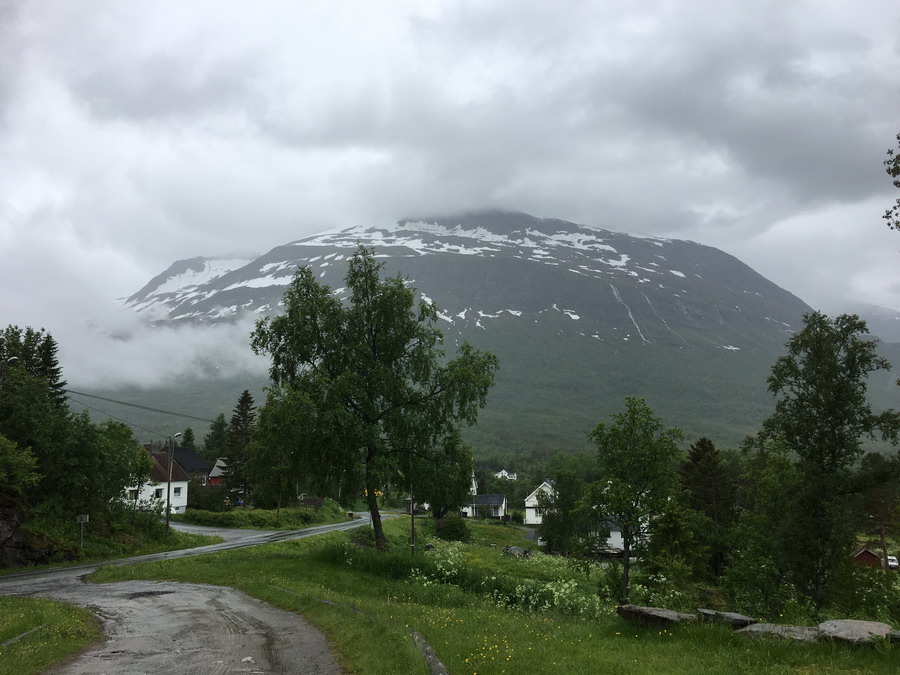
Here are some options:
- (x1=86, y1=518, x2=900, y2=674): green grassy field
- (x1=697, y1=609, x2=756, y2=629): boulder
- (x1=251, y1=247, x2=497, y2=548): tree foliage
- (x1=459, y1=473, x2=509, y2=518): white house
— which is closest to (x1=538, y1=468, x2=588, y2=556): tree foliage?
(x1=251, y1=247, x2=497, y2=548): tree foliage

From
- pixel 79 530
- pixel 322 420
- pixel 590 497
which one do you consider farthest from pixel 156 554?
pixel 590 497

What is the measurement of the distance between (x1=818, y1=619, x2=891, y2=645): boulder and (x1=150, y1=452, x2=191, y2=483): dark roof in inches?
3484

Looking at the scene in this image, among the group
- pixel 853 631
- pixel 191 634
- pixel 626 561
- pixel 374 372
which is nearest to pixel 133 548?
pixel 374 372

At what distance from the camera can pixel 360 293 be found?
32.5 m

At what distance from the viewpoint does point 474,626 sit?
13.5m

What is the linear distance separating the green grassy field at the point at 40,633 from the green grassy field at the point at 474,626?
539 centimetres

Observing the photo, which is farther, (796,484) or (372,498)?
(796,484)

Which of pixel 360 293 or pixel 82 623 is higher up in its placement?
pixel 360 293

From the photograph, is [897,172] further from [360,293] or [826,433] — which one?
[360,293]

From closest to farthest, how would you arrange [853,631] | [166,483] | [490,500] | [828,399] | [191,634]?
1. [853,631]
2. [191,634]
3. [828,399]
4. [166,483]
5. [490,500]

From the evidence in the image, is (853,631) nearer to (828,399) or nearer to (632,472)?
(632,472)

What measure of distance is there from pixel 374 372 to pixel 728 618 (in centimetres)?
2109

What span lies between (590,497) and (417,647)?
54.3 ft

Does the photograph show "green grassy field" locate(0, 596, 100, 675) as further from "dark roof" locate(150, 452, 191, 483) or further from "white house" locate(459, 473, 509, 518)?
"white house" locate(459, 473, 509, 518)
